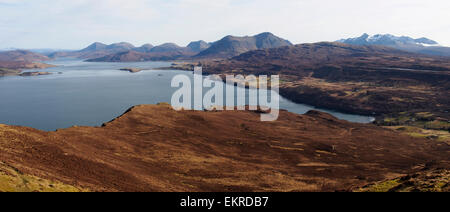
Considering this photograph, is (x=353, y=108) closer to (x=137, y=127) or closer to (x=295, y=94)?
(x=295, y=94)

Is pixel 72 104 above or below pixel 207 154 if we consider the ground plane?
above

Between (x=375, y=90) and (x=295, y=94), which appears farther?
(x=295, y=94)

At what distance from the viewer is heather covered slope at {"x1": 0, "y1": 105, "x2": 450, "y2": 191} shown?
37.2 meters

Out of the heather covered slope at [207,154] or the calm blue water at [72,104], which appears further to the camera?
the calm blue water at [72,104]

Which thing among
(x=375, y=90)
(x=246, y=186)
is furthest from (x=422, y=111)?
(x=246, y=186)

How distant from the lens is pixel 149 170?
4303cm

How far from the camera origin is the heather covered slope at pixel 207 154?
37.2 m

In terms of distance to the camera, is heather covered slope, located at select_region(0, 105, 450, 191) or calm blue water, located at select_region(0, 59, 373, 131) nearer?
heather covered slope, located at select_region(0, 105, 450, 191)

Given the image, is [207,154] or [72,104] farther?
[72,104]

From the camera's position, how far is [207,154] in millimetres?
55656
